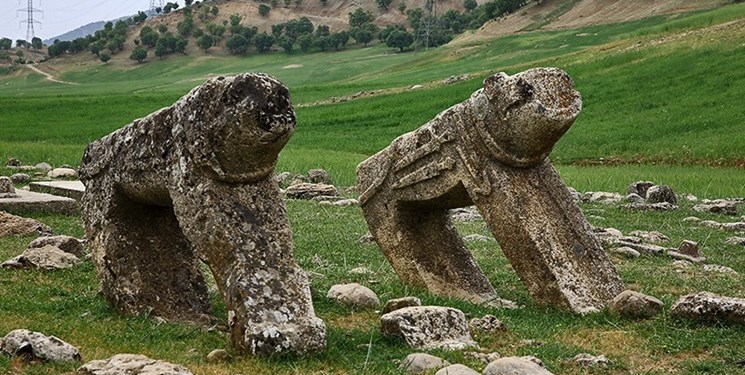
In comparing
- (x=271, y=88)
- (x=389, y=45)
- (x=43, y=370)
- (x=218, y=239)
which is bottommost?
(x=389, y=45)

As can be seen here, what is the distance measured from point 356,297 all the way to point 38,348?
3.89 m

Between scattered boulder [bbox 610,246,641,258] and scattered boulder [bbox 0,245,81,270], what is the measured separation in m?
7.87

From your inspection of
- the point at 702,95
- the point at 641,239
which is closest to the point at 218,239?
the point at 641,239

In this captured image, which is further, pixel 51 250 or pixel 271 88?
pixel 51 250

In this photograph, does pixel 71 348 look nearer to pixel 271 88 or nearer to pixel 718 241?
pixel 271 88

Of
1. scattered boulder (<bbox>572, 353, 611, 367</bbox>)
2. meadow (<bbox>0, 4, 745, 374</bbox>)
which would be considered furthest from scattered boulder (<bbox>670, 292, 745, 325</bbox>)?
scattered boulder (<bbox>572, 353, 611, 367</bbox>)

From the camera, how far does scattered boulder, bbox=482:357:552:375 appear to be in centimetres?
721

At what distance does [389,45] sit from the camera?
12888cm

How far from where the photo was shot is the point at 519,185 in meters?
11.5

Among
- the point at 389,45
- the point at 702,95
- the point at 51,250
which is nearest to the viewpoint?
the point at 51,250

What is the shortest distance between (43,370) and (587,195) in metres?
18.3

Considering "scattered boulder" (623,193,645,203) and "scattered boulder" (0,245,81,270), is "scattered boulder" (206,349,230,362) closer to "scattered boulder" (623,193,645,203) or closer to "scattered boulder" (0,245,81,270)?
"scattered boulder" (0,245,81,270)

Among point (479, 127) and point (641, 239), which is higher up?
point (479, 127)

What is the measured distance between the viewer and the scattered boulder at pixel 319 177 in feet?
89.6
